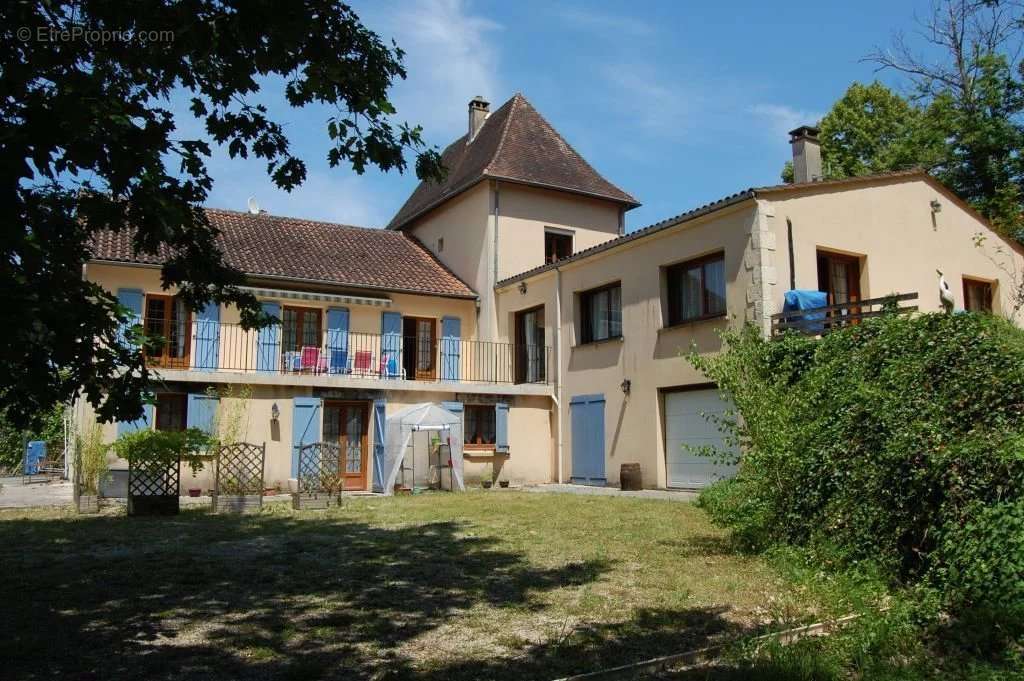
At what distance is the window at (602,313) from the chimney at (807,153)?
474 centimetres

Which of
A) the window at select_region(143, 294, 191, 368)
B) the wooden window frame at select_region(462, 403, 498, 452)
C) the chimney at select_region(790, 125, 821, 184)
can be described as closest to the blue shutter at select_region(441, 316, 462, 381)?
the wooden window frame at select_region(462, 403, 498, 452)

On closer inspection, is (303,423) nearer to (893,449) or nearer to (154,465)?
(154,465)

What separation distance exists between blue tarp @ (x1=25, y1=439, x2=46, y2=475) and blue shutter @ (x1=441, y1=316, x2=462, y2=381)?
12500mm

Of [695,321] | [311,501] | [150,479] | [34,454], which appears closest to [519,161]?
[695,321]

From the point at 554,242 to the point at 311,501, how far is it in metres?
12.2

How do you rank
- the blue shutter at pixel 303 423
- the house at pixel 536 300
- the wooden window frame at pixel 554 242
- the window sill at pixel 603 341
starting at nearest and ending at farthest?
the house at pixel 536 300 → the blue shutter at pixel 303 423 → the window sill at pixel 603 341 → the wooden window frame at pixel 554 242

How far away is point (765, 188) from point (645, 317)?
12.6ft

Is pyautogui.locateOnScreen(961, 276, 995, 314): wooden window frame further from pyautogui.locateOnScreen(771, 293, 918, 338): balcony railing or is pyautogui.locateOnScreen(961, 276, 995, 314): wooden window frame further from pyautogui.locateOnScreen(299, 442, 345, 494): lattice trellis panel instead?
pyautogui.locateOnScreen(299, 442, 345, 494): lattice trellis panel

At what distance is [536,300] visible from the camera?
20094 millimetres

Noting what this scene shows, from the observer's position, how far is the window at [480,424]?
63.1ft

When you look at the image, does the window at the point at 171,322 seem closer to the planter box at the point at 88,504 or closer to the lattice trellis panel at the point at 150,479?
the planter box at the point at 88,504

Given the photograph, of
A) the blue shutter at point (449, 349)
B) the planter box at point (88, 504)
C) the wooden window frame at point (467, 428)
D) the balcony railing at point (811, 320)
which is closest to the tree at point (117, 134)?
the planter box at point (88, 504)

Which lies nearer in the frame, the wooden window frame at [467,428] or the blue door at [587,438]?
the blue door at [587,438]

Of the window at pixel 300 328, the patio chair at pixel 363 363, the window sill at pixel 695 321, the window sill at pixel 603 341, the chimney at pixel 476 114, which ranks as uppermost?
the chimney at pixel 476 114
